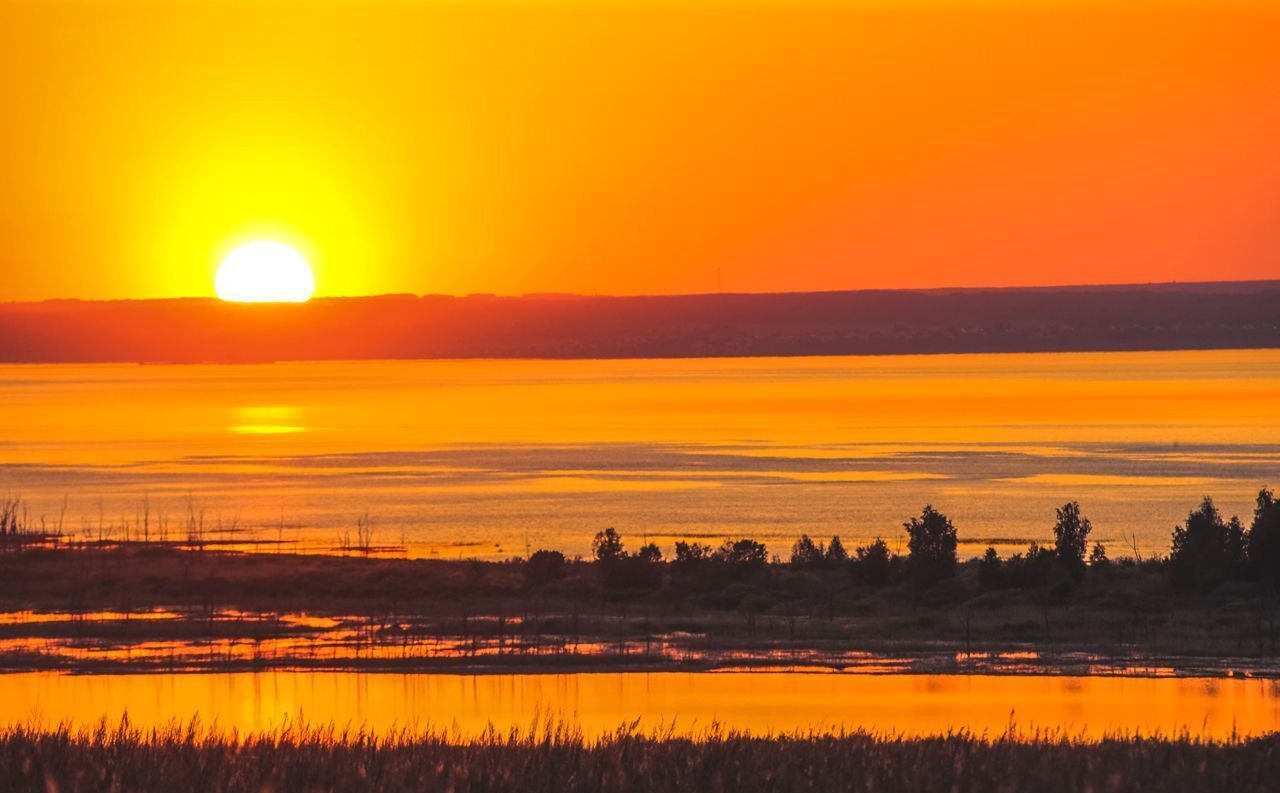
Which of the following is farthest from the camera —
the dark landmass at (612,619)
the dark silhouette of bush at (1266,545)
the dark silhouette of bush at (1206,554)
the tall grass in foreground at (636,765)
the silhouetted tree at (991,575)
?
the silhouetted tree at (991,575)

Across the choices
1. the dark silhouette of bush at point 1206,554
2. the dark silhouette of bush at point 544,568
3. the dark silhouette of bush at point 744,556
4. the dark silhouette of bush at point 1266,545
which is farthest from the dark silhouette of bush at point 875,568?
the dark silhouette of bush at point 1266,545

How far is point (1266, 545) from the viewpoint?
3466cm

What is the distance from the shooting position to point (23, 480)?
71.5 m

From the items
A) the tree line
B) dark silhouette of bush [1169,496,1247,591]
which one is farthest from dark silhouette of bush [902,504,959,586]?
dark silhouette of bush [1169,496,1247,591]

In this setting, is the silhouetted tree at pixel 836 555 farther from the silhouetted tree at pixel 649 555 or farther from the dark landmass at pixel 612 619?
the silhouetted tree at pixel 649 555

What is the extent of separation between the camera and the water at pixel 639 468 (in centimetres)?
5312

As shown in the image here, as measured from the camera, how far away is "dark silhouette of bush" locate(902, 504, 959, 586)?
116 feet

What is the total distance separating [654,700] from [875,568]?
35.4 feet

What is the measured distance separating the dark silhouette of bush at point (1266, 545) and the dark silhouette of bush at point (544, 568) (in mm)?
12874

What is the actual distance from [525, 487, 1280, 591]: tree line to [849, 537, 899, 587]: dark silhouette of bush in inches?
0.7

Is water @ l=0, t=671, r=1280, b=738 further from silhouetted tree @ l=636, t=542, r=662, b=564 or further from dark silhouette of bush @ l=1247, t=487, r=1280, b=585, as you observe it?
silhouetted tree @ l=636, t=542, r=662, b=564

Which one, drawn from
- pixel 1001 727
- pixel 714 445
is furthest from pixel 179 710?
pixel 714 445

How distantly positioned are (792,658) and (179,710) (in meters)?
9.19

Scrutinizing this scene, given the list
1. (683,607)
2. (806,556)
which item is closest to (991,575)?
(806,556)
